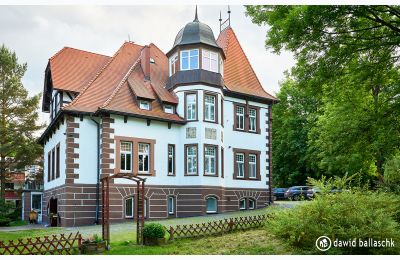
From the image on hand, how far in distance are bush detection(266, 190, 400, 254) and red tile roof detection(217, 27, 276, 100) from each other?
14821 millimetres

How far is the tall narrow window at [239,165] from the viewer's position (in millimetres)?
28219

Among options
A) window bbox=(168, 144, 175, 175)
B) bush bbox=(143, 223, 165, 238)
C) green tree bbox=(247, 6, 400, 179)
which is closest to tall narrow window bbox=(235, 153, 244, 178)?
window bbox=(168, 144, 175, 175)

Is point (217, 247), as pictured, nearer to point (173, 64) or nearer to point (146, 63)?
point (173, 64)

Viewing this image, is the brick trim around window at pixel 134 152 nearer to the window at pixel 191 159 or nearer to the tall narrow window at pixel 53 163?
the window at pixel 191 159

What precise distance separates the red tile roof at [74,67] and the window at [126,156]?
415cm

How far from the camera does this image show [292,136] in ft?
155

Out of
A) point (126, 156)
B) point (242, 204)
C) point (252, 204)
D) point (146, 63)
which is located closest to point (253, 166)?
point (252, 204)

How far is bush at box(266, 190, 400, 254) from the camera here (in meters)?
12.3

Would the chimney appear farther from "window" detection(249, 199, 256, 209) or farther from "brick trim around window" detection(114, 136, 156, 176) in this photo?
"window" detection(249, 199, 256, 209)

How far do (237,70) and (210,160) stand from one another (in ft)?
22.0

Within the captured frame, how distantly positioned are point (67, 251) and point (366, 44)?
11345 millimetres

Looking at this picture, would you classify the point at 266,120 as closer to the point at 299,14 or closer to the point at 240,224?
the point at 240,224

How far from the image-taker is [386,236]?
12.3 meters

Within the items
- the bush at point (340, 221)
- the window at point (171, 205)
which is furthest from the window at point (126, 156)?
the bush at point (340, 221)
